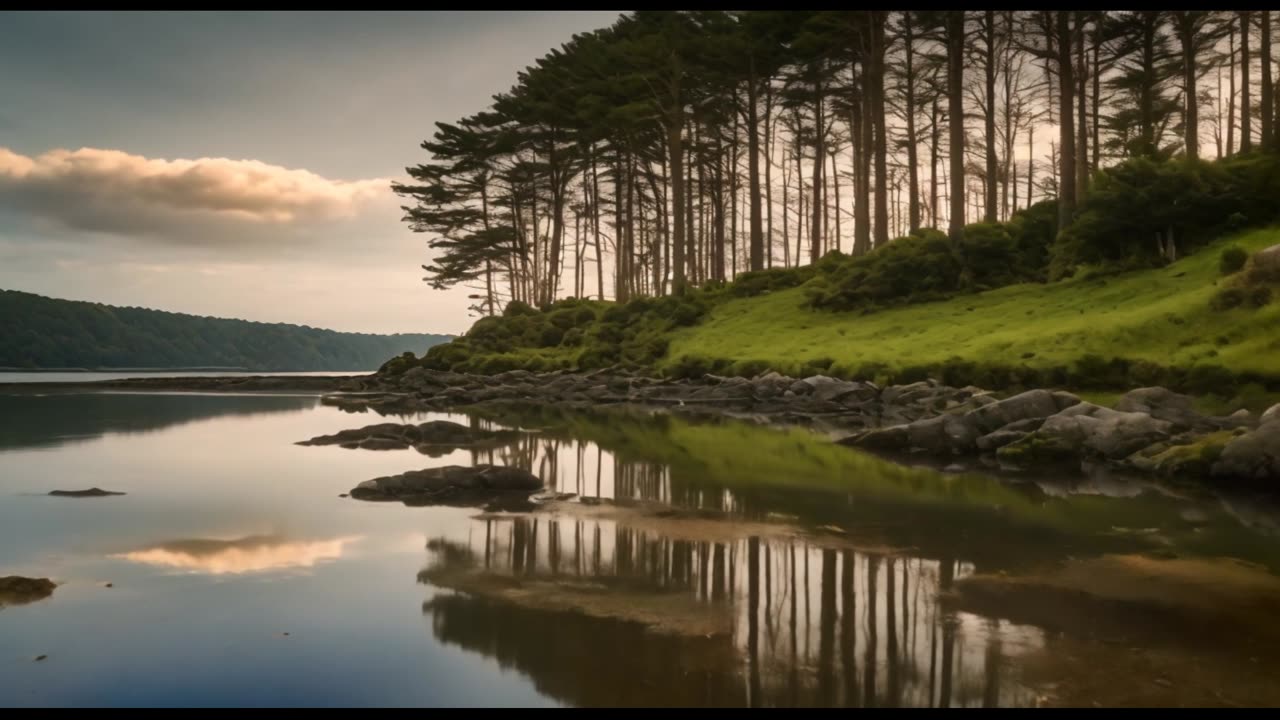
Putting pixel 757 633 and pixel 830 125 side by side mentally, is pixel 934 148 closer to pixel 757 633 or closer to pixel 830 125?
pixel 830 125

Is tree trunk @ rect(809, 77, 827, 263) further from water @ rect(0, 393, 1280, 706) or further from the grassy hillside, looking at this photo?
water @ rect(0, 393, 1280, 706)

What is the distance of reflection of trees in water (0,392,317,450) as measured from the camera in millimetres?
21906

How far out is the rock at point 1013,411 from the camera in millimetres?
17188

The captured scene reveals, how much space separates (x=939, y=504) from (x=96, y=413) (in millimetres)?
32486

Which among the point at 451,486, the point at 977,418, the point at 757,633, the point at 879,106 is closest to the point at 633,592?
the point at 757,633

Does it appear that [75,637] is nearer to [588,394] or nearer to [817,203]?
[588,394]

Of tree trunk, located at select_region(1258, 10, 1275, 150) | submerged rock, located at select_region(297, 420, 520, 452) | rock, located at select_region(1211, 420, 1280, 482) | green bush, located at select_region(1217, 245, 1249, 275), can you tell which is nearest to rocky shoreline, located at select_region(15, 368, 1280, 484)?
rock, located at select_region(1211, 420, 1280, 482)

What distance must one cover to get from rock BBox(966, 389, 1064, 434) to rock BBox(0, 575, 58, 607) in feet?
53.1

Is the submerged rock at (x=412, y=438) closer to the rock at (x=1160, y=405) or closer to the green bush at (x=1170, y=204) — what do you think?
the rock at (x=1160, y=405)

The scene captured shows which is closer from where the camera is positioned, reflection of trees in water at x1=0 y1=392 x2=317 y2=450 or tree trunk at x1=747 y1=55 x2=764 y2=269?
reflection of trees in water at x1=0 y1=392 x2=317 y2=450

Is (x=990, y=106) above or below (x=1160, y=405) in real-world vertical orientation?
above

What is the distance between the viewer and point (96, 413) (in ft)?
101

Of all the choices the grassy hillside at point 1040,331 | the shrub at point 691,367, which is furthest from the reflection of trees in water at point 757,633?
the shrub at point 691,367

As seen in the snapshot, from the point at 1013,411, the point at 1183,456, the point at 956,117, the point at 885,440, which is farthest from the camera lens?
the point at 956,117
